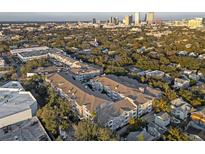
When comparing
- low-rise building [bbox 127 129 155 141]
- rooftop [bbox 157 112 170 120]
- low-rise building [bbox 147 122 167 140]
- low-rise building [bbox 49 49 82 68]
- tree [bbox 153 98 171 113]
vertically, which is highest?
low-rise building [bbox 49 49 82 68]

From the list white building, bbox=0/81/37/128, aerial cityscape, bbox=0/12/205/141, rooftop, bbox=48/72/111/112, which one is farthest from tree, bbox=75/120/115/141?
white building, bbox=0/81/37/128

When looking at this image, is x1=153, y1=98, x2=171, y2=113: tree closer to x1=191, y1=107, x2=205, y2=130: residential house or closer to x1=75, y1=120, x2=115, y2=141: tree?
x1=191, y1=107, x2=205, y2=130: residential house

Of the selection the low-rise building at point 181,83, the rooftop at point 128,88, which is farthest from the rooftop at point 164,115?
the low-rise building at point 181,83

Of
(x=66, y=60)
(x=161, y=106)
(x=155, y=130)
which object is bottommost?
(x=155, y=130)

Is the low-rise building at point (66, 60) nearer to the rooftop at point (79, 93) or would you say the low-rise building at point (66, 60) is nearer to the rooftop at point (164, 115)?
the rooftop at point (79, 93)

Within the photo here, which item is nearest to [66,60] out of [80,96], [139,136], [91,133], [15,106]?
[80,96]

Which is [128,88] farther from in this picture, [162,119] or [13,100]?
[13,100]
